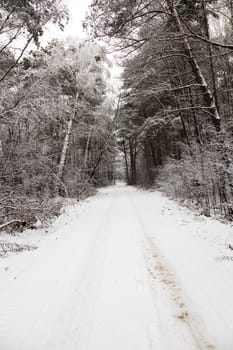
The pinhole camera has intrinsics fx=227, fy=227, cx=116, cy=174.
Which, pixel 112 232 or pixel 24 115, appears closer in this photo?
pixel 24 115

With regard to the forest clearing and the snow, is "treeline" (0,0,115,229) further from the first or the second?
the snow

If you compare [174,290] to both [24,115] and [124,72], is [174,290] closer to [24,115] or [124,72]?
[24,115]

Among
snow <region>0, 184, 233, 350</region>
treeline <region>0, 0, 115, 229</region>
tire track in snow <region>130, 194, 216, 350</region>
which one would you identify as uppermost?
treeline <region>0, 0, 115, 229</region>

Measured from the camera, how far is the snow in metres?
2.26

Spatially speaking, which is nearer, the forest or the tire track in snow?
the tire track in snow

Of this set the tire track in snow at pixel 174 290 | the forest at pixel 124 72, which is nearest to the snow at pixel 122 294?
the tire track in snow at pixel 174 290

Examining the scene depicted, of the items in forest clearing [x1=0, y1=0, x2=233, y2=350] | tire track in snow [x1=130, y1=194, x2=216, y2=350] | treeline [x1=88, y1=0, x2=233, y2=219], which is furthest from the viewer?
treeline [x1=88, y1=0, x2=233, y2=219]

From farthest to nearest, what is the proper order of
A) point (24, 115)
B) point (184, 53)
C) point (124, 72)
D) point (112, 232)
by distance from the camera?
point (124, 72) → point (184, 53) → point (112, 232) → point (24, 115)

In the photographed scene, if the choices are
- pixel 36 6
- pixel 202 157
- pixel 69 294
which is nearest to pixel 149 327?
pixel 69 294

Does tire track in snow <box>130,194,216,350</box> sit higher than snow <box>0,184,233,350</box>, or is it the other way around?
snow <box>0,184,233,350</box>

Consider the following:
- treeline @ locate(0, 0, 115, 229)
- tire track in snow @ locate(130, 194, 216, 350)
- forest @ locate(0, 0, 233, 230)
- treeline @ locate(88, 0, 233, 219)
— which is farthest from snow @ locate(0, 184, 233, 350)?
treeline @ locate(88, 0, 233, 219)

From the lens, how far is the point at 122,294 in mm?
3064

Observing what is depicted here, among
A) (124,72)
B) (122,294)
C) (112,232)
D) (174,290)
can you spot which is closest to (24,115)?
(124,72)

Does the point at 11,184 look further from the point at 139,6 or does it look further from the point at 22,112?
the point at 139,6
